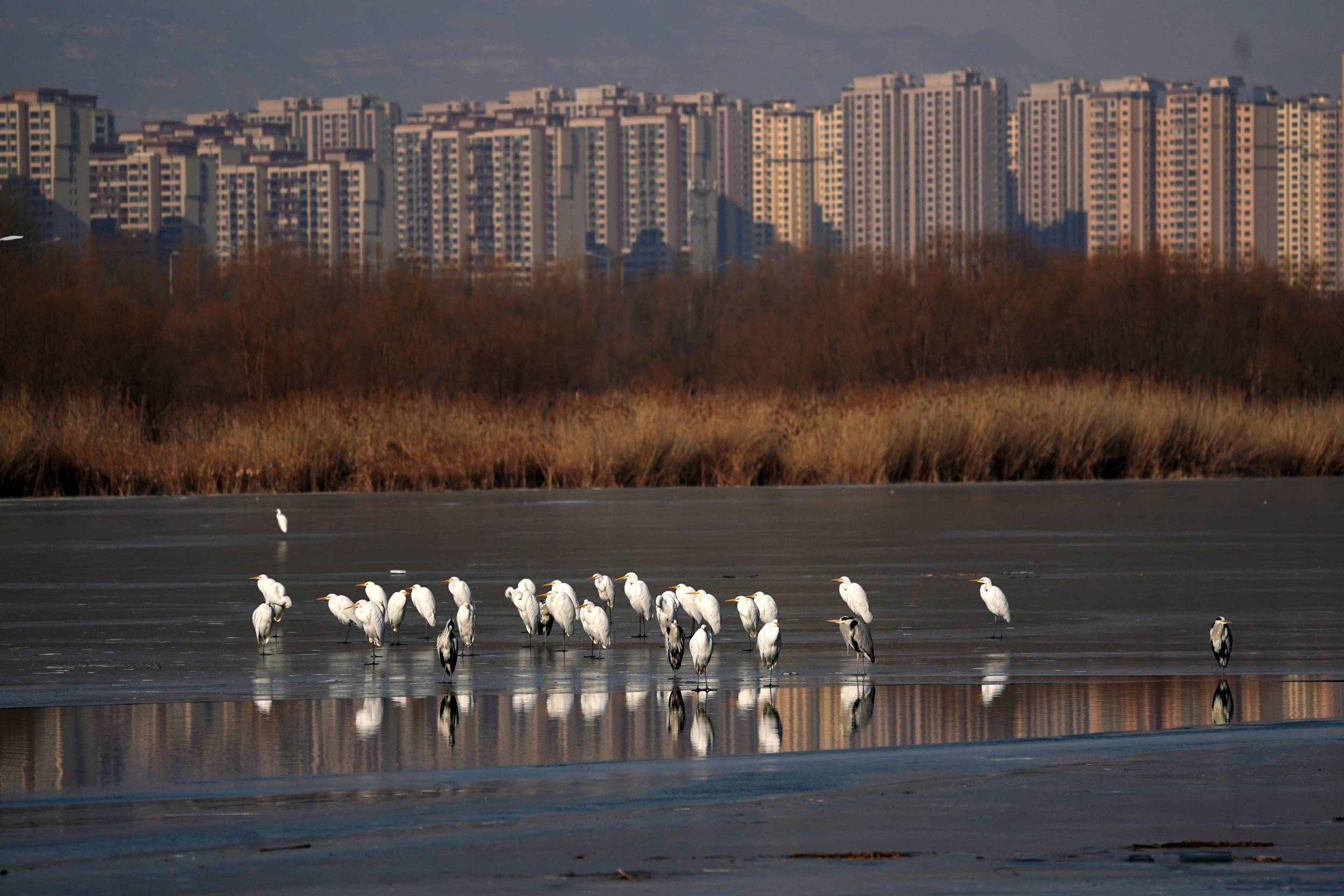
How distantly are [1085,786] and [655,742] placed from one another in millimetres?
1931

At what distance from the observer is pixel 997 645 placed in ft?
37.7

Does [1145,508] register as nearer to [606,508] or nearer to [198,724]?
[606,508]

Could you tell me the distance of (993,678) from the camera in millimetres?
10141

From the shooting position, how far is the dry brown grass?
30.4 m

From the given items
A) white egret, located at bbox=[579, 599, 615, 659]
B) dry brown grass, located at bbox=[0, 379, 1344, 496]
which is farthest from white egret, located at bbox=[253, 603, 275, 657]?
dry brown grass, located at bbox=[0, 379, 1344, 496]

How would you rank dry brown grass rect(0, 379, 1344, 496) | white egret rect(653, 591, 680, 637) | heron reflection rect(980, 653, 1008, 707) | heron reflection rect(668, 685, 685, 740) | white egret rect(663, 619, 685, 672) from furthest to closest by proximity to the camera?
dry brown grass rect(0, 379, 1344, 496) → white egret rect(653, 591, 680, 637) → white egret rect(663, 619, 685, 672) → heron reflection rect(980, 653, 1008, 707) → heron reflection rect(668, 685, 685, 740)

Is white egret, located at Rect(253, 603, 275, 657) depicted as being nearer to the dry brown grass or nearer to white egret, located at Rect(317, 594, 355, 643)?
white egret, located at Rect(317, 594, 355, 643)

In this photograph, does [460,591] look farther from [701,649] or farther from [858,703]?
[858,703]

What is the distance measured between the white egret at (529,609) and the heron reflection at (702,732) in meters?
2.69

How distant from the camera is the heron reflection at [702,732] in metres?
8.13

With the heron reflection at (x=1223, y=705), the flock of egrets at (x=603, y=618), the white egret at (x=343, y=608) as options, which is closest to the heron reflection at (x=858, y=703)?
the flock of egrets at (x=603, y=618)

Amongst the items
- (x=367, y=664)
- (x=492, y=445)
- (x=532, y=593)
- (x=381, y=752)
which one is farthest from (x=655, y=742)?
(x=492, y=445)

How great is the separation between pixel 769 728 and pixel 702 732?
318 mm

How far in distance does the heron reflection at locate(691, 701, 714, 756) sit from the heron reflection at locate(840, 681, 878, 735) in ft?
1.98
